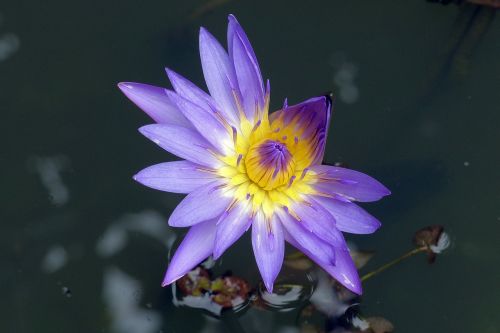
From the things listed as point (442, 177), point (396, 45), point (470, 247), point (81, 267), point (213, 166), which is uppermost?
point (396, 45)

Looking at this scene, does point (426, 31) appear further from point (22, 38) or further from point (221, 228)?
point (22, 38)

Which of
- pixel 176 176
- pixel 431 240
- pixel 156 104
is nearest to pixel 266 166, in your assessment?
pixel 176 176

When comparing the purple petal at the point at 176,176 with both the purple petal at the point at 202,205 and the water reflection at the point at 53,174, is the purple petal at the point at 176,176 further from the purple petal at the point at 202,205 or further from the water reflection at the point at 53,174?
the water reflection at the point at 53,174

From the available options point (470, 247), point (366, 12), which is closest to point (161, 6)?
point (366, 12)

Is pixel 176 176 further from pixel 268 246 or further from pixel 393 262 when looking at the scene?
pixel 393 262

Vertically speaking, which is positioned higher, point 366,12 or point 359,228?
point 366,12

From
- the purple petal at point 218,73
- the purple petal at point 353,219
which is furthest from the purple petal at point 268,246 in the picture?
the purple petal at point 218,73

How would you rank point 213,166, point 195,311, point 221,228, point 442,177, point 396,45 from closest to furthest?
point 221,228 → point 213,166 → point 195,311 → point 442,177 → point 396,45
